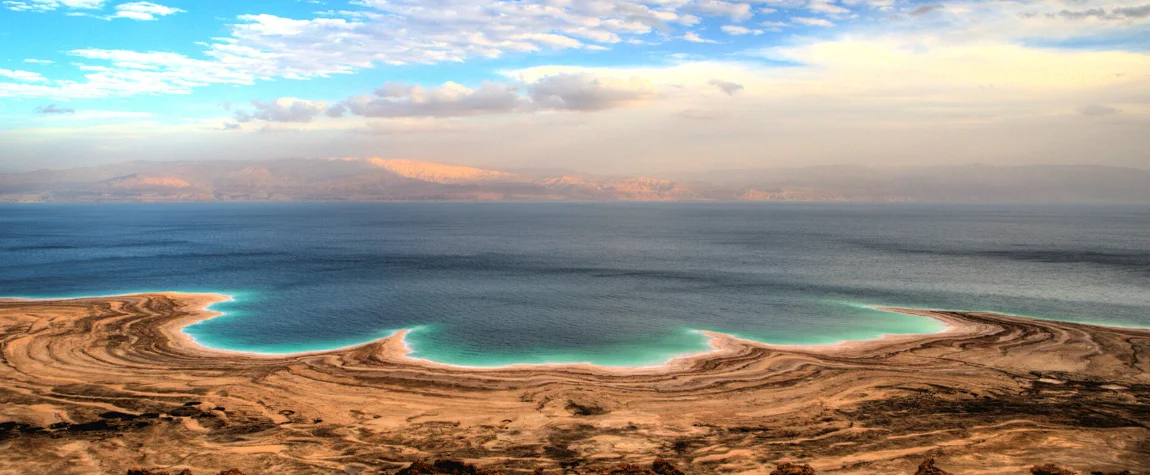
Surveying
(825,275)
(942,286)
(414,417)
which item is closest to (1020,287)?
(942,286)

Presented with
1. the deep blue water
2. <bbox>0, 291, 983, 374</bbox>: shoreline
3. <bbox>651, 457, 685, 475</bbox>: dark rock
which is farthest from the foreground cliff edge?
the deep blue water

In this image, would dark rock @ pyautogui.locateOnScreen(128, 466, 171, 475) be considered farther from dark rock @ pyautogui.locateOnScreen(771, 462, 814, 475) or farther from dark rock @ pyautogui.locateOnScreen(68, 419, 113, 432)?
dark rock @ pyautogui.locateOnScreen(771, 462, 814, 475)

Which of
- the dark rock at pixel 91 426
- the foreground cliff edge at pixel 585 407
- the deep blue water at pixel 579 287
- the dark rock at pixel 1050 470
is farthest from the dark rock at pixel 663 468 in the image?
the dark rock at pixel 91 426

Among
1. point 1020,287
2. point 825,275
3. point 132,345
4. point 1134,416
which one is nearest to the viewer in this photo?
point 1134,416

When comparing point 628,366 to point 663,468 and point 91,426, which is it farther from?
point 91,426

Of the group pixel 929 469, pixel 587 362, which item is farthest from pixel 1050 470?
pixel 587 362

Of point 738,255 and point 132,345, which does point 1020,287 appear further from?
point 132,345

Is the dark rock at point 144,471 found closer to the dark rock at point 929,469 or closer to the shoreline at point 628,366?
the shoreline at point 628,366
